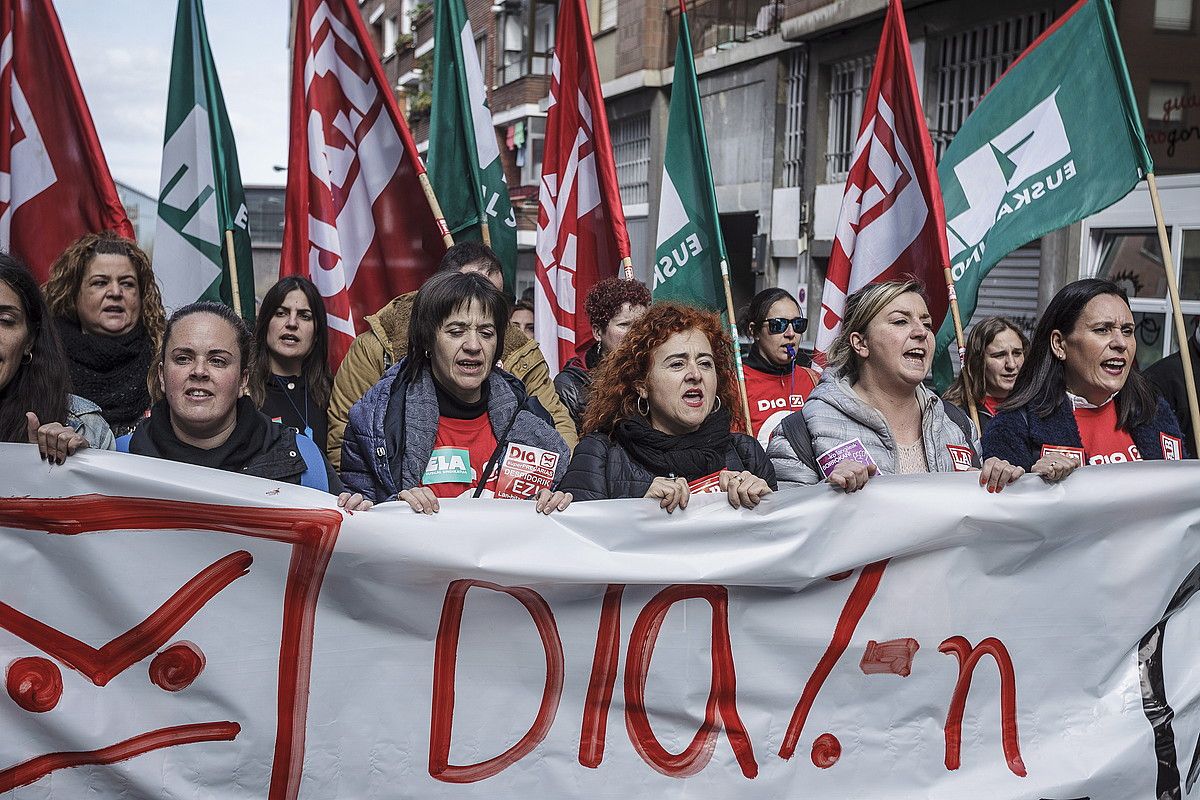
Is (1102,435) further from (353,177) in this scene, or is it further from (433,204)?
(353,177)

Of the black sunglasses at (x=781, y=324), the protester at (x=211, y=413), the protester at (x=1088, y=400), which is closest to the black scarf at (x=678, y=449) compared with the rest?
the protester at (x=211, y=413)

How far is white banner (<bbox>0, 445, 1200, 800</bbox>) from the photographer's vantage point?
8.97ft

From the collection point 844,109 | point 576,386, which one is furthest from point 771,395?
point 844,109

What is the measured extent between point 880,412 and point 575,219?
10.4 feet

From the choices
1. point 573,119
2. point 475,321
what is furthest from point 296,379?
point 573,119

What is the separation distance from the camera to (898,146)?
17.6ft

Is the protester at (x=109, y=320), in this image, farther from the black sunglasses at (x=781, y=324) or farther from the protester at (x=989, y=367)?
the protester at (x=989, y=367)

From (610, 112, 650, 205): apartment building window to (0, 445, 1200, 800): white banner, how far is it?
58.0 ft

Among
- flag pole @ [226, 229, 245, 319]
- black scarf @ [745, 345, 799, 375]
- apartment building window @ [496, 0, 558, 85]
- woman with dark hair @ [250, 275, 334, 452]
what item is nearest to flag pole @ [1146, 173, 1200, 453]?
black scarf @ [745, 345, 799, 375]

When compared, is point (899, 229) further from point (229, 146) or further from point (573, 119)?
point (229, 146)

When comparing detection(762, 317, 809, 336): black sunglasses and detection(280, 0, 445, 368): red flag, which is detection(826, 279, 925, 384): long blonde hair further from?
detection(280, 0, 445, 368): red flag

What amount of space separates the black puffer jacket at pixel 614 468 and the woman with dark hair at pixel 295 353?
5.30ft

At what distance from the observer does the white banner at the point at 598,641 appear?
2734 mm

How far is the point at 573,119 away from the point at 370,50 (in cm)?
113
